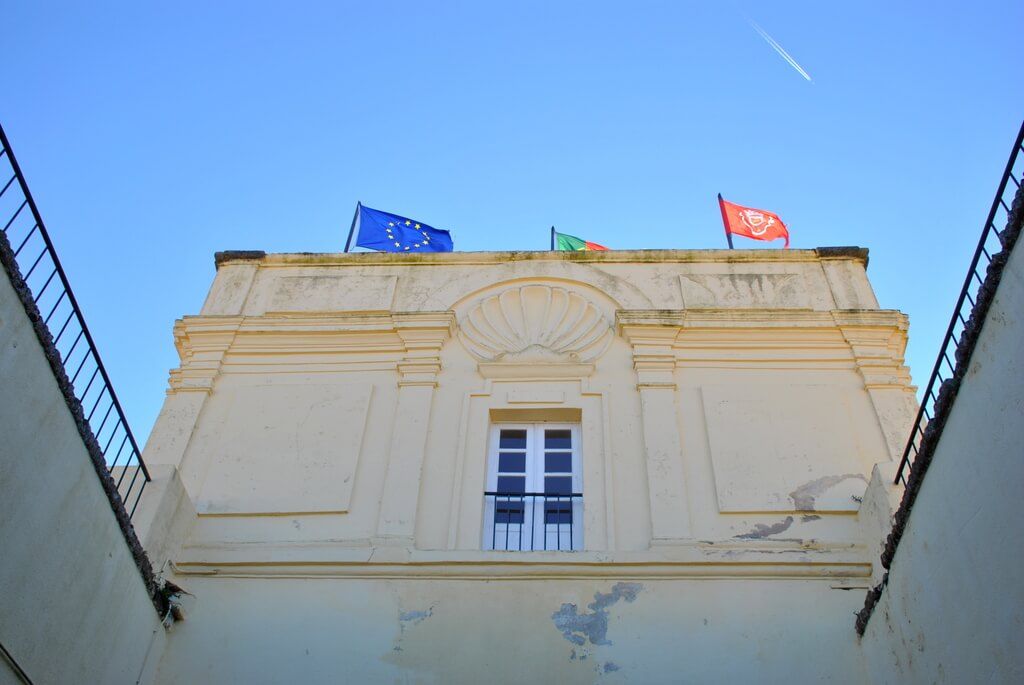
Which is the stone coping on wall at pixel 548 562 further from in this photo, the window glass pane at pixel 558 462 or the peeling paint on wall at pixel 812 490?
the window glass pane at pixel 558 462

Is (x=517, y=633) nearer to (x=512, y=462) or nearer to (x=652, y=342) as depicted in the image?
(x=512, y=462)

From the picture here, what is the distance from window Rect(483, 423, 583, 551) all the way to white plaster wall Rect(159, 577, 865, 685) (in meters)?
0.84

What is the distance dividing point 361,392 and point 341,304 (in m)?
1.64

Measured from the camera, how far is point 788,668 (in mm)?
7223

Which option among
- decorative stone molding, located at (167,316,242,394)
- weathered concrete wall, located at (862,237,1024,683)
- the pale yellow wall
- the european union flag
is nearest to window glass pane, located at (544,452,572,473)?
the pale yellow wall

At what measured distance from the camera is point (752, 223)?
13.6 meters

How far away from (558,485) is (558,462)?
35cm

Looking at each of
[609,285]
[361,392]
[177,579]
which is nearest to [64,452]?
[177,579]

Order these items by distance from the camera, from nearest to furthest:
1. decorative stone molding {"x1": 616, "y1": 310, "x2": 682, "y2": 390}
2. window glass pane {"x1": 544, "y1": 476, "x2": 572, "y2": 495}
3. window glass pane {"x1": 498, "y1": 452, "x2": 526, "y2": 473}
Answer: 1. window glass pane {"x1": 544, "y1": 476, "x2": 572, "y2": 495}
2. window glass pane {"x1": 498, "y1": 452, "x2": 526, "y2": 473}
3. decorative stone molding {"x1": 616, "y1": 310, "x2": 682, "y2": 390}

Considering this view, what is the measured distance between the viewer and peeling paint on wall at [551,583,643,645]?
24.4 feet

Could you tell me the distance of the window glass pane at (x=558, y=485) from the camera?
9.05m

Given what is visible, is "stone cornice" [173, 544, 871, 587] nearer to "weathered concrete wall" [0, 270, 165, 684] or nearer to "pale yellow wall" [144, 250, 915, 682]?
"pale yellow wall" [144, 250, 915, 682]

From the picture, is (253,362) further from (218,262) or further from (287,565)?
(287,565)

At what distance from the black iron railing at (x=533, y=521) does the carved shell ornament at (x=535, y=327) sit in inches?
71.4
